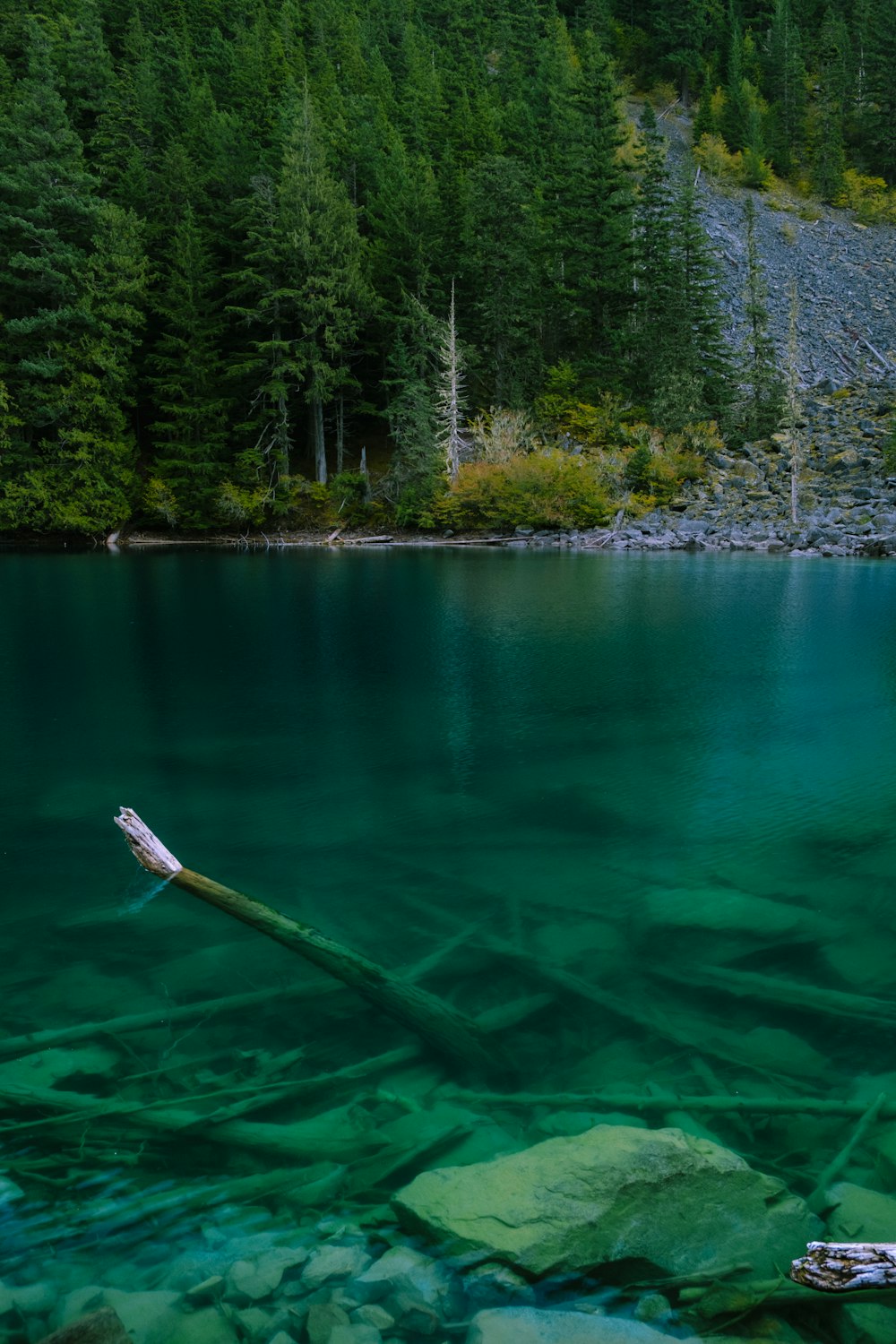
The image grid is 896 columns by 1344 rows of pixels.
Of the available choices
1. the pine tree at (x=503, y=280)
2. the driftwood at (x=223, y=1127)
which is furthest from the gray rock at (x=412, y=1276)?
the pine tree at (x=503, y=280)

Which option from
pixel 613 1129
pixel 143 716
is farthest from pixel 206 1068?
pixel 143 716

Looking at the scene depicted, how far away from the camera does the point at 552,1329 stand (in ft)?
6.98

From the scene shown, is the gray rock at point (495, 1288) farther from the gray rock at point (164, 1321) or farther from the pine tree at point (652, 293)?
the pine tree at point (652, 293)

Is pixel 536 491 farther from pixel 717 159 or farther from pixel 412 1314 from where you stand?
pixel 717 159

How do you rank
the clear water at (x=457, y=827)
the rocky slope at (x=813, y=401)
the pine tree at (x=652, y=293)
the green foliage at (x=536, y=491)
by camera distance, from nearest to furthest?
the clear water at (x=457, y=827) → the rocky slope at (x=813, y=401) → the green foliage at (x=536, y=491) → the pine tree at (x=652, y=293)

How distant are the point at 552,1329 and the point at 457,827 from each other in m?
A: 3.92

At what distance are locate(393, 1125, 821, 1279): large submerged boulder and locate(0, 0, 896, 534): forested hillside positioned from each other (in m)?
32.5

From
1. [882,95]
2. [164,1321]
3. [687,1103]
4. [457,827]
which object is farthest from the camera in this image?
[882,95]

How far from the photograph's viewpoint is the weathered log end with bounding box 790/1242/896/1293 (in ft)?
6.19

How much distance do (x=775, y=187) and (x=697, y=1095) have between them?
73.6 metres

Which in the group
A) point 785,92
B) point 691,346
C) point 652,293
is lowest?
point 691,346

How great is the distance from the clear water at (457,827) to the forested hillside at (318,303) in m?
23.7

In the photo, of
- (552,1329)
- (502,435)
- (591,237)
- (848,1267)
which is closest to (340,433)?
(502,435)

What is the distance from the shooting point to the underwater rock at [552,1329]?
6.86 feet
